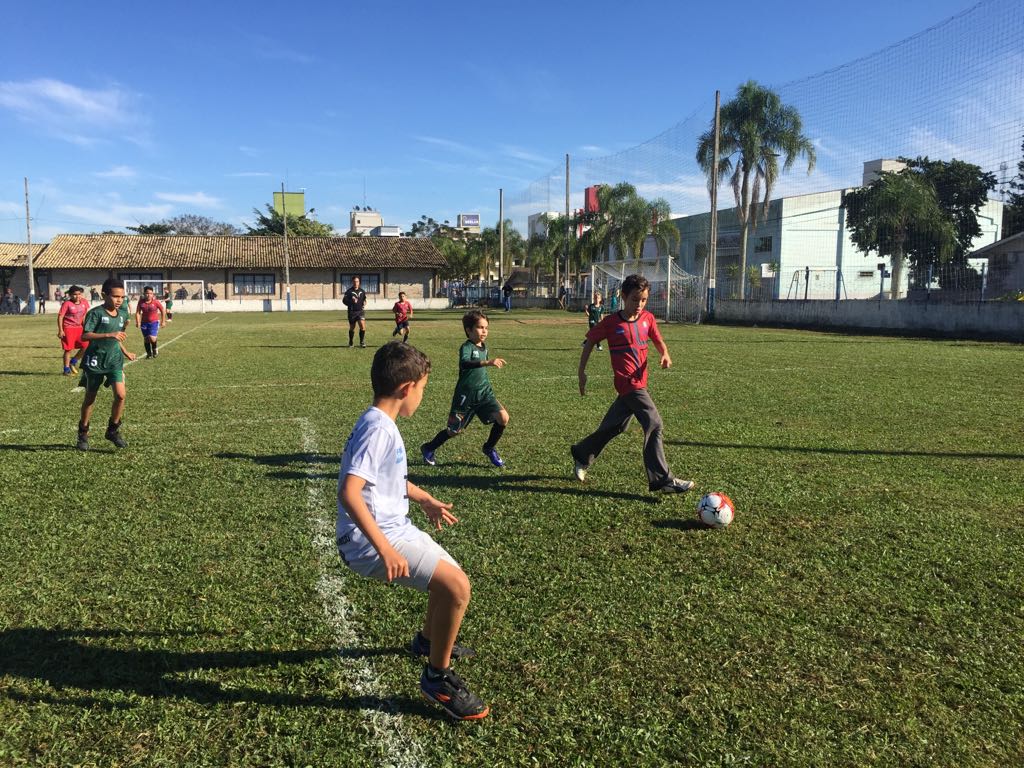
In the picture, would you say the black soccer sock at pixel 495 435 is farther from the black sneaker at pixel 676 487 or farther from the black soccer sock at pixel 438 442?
the black sneaker at pixel 676 487

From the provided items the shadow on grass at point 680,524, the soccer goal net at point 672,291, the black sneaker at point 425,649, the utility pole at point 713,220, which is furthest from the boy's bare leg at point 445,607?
the utility pole at point 713,220

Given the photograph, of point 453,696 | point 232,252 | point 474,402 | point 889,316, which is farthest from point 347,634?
point 232,252

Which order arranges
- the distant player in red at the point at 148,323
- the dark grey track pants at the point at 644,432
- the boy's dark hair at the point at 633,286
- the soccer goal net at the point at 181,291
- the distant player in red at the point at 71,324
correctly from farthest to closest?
the soccer goal net at the point at 181,291
the distant player in red at the point at 148,323
the distant player in red at the point at 71,324
the boy's dark hair at the point at 633,286
the dark grey track pants at the point at 644,432

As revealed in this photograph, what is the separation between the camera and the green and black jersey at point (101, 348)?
8.25 meters

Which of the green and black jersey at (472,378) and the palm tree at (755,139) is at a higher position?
the palm tree at (755,139)

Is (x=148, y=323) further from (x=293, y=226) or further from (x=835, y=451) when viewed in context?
(x=293, y=226)

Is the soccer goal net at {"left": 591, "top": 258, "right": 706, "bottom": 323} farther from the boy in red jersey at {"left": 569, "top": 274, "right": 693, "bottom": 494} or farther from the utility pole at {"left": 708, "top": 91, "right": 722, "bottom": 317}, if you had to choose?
the boy in red jersey at {"left": 569, "top": 274, "right": 693, "bottom": 494}

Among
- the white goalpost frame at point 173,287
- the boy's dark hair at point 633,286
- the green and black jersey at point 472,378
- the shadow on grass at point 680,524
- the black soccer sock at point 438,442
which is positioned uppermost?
the white goalpost frame at point 173,287

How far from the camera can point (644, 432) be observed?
21.1 feet

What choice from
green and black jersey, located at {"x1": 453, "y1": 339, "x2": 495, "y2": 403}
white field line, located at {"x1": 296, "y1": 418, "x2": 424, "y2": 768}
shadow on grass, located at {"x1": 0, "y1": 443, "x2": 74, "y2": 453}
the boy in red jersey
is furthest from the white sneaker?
shadow on grass, located at {"x1": 0, "y1": 443, "x2": 74, "y2": 453}

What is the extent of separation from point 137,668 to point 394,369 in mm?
1861

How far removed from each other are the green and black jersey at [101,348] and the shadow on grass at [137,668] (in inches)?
199

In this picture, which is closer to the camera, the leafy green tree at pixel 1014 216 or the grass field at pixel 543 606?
the grass field at pixel 543 606

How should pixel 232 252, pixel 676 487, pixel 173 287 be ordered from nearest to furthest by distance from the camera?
pixel 676 487, pixel 173 287, pixel 232 252
